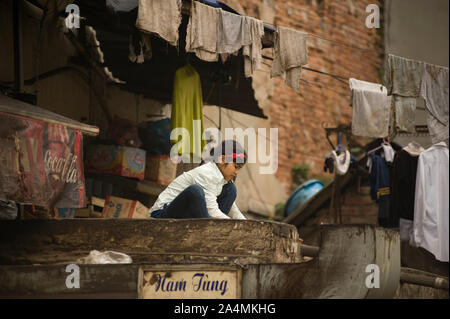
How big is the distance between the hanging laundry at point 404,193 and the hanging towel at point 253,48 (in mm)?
2845

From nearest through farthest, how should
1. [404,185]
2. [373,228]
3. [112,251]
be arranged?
[373,228]
[112,251]
[404,185]

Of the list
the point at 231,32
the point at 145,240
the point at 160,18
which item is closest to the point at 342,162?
the point at 231,32

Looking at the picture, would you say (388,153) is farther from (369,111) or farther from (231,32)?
(231,32)

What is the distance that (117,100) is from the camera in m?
10.1

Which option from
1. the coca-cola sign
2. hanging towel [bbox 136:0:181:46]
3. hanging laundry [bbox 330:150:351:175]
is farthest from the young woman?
hanging laundry [bbox 330:150:351:175]

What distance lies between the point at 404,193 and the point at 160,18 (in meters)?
4.35

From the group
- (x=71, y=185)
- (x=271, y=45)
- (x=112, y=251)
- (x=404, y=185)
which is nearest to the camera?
(x=112, y=251)

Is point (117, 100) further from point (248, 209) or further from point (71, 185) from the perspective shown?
point (71, 185)

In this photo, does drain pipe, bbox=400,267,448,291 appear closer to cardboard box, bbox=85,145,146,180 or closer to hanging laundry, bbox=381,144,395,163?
hanging laundry, bbox=381,144,395,163

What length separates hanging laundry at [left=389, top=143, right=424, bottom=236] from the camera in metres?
9.55

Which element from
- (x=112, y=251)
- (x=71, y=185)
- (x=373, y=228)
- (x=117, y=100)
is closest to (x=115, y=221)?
(x=112, y=251)

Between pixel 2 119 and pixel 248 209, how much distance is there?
699cm

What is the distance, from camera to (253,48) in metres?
7.89

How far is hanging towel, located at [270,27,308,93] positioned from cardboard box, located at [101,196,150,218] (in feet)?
7.45
